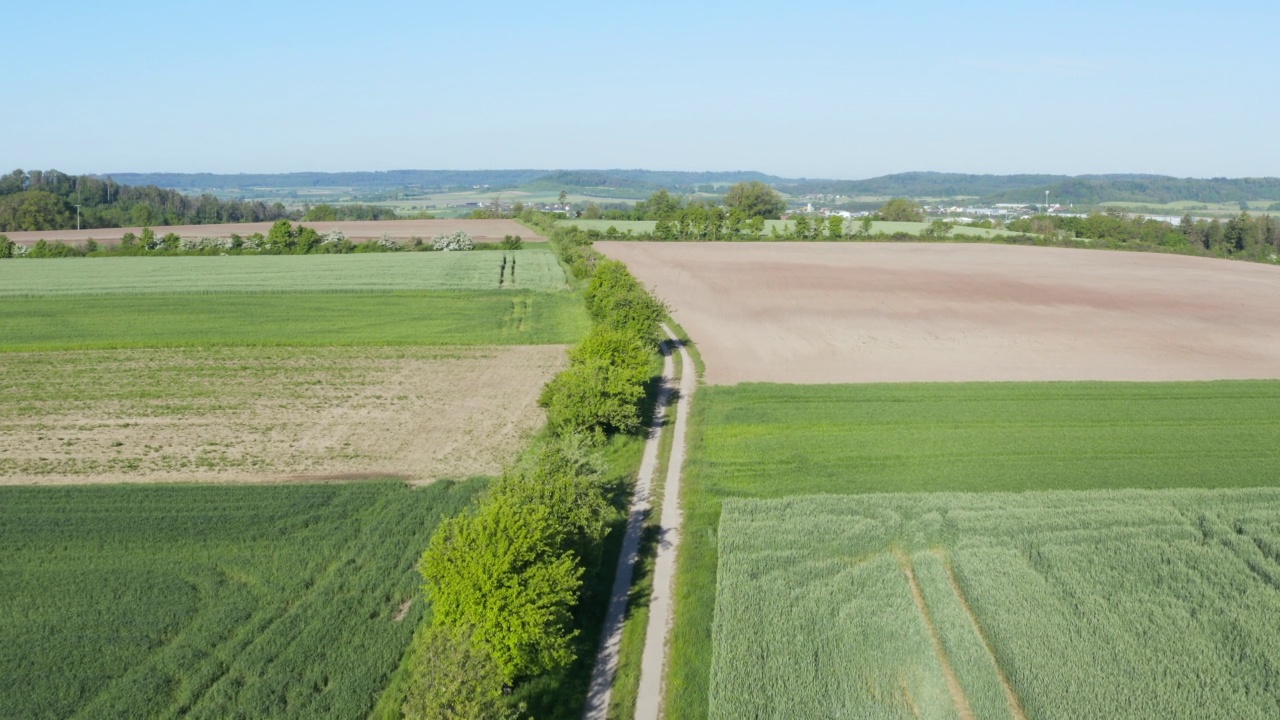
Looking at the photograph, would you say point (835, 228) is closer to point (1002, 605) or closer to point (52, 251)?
point (52, 251)

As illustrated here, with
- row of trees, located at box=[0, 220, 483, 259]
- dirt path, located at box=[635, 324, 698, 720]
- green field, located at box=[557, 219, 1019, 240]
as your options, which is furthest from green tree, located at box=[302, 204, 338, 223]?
dirt path, located at box=[635, 324, 698, 720]

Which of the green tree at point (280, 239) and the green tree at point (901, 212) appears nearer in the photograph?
the green tree at point (280, 239)

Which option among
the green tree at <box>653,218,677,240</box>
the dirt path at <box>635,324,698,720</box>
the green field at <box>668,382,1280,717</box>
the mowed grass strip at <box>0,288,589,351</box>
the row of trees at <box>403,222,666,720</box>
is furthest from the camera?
the green tree at <box>653,218,677,240</box>

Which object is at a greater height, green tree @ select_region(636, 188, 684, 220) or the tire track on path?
green tree @ select_region(636, 188, 684, 220)

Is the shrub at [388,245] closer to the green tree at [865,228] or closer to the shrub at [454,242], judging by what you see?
the shrub at [454,242]

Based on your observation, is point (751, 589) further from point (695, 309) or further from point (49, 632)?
Answer: point (695, 309)

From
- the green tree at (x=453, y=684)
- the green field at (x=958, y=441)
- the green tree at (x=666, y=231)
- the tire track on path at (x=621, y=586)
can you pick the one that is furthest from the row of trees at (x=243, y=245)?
the green tree at (x=453, y=684)

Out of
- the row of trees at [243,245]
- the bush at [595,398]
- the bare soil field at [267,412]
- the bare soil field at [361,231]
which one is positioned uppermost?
the bare soil field at [361,231]

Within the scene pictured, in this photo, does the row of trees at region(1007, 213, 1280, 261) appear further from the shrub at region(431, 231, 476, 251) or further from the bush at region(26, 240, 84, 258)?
the bush at region(26, 240, 84, 258)
